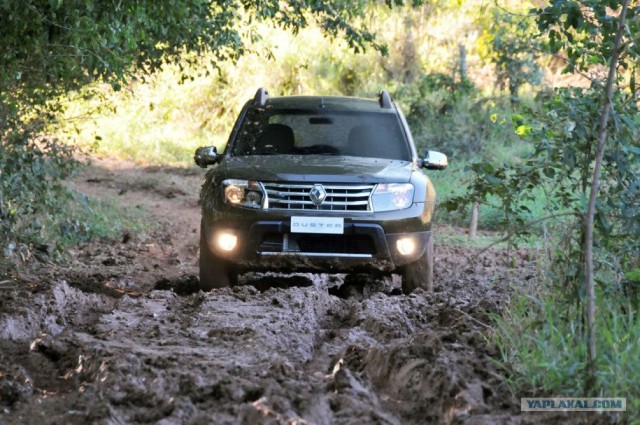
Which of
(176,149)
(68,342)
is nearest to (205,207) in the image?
(68,342)

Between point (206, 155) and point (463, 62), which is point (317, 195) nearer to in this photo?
point (206, 155)

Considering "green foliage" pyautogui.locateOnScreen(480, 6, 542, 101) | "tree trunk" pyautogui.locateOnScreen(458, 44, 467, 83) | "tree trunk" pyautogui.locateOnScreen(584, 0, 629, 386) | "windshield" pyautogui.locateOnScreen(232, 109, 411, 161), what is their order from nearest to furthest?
1. "tree trunk" pyautogui.locateOnScreen(584, 0, 629, 386)
2. "windshield" pyautogui.locateOnScreen(232, 109, 411, 161)
3. "green foliage" pyautogui.locateOnScreen(480, 6, 542, 101)
4. "tree trunk" pyautogui.locateOnScreen(458, 44, 467, 83)

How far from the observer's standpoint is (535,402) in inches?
219

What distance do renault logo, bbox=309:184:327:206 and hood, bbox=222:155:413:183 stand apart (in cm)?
9

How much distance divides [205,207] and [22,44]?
100 inches

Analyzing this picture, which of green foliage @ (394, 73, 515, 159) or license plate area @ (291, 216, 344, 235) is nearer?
license plate area @ (291, 216, 344, 235)

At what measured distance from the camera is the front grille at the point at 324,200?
29.6 ft

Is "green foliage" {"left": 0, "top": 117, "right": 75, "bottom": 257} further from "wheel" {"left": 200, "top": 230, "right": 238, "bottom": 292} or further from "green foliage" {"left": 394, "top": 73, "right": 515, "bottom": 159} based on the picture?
"green foliage" {"left": 394, "top": 73, "right": 515, "bottom": 159}

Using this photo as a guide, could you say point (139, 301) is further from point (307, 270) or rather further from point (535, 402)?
point (535, 402)

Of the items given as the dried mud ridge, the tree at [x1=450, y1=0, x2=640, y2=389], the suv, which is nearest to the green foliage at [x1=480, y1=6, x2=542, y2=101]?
the dried mud ridge

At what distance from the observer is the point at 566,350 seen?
580 cm

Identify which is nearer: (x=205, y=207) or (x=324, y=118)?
(x=205, y=207)

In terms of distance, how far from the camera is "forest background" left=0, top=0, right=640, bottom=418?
6363 mm

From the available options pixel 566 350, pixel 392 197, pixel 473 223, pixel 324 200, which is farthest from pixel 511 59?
pixel 566 350
